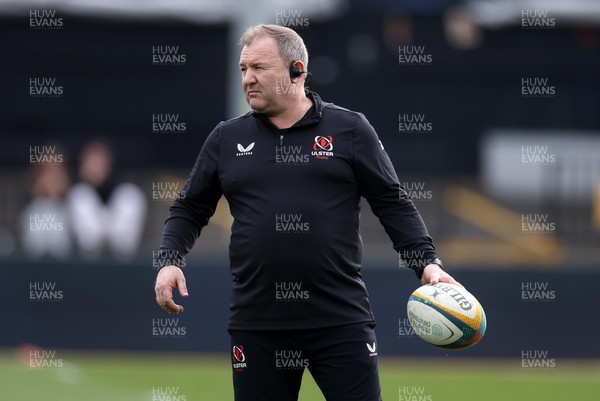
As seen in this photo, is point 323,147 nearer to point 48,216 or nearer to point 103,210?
point 103,210

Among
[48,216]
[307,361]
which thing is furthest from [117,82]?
[307,361]

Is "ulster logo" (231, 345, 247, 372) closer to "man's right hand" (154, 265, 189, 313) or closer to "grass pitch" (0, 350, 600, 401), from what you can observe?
"man's right hand" (154, 265, 189, 313)

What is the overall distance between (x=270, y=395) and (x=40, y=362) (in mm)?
7630

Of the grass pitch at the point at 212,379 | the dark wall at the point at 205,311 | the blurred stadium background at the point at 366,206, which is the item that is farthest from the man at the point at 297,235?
the dark wall at the point at 205,311

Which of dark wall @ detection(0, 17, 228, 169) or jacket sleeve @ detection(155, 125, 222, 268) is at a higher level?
dark wall @ detection(0, 17, 228, 169)

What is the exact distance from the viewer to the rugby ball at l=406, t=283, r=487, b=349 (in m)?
6.23

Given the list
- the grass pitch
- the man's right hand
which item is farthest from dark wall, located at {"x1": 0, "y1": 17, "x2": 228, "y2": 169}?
the man's right hand

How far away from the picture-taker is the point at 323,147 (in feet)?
20.6

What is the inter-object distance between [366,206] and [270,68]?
12785 mm

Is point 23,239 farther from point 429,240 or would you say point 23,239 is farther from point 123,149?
point 429,240

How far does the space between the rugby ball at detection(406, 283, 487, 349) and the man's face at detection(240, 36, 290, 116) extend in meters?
1.20

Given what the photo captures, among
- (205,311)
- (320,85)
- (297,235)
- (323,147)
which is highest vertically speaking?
(320,85)

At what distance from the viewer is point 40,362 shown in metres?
13.4

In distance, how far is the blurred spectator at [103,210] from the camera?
15.6 m
